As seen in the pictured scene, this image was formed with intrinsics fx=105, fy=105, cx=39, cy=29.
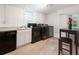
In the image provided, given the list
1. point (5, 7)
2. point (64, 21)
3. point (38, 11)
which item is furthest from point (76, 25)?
point (5, 7)

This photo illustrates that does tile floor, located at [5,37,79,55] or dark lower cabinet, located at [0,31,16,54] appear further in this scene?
tile floor, located at [5,37,79,55]

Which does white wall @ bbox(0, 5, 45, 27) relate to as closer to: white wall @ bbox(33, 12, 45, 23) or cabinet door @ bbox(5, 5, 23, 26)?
cabinet door @ bbox(5, 5, 23, 26)

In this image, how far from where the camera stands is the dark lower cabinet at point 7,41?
3.21 meters

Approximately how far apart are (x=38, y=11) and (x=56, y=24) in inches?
64.3

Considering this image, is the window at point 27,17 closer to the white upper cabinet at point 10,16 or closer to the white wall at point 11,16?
the white wall at point 11,16

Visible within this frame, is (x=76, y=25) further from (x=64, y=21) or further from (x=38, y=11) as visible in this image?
(x=38, y=11)

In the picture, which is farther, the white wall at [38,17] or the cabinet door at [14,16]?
the white wall at [38,17]

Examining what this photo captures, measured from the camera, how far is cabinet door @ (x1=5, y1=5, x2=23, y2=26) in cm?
403

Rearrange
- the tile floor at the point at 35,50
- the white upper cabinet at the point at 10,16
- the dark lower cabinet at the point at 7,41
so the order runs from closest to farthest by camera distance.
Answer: the dark lower cabinet at the point at 7,41 → the tile floor at the point at 35,50 → the white upper cabinet at the point at 10,16

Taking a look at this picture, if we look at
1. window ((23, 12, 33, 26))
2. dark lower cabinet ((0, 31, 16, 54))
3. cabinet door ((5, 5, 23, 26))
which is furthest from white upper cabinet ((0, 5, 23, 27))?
dark lower cabinet ((0, 31, 16, 54))

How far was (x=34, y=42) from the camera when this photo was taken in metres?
5.14

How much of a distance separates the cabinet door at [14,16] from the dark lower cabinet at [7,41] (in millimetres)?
723

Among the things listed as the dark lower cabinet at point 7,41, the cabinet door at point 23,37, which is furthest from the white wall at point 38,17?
the dark lower cabinet at point 7,41

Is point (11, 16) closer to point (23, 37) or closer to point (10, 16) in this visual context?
point (10, 16)
